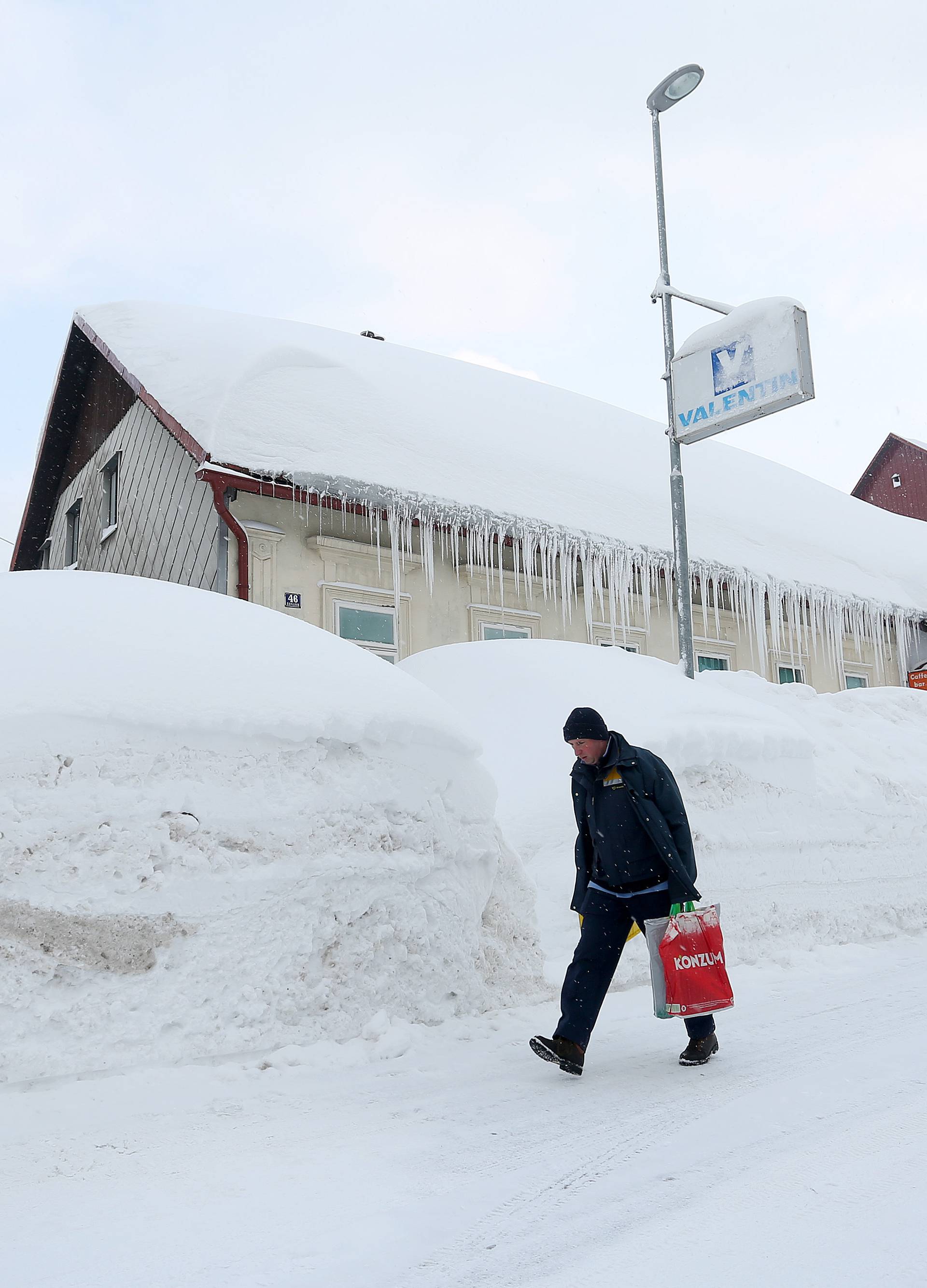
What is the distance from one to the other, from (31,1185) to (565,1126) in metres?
1.53

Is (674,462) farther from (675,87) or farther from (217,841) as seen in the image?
(217,841)

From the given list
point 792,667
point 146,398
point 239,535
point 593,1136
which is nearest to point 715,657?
point 792,667

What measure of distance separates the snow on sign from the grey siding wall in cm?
448

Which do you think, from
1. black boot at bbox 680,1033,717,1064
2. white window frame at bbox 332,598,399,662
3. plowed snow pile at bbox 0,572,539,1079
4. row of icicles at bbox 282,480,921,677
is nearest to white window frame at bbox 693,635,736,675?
row of icicles at bbox 282,480,921,677

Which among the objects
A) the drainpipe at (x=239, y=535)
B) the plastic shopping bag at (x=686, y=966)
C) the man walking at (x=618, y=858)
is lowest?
the plastic shopping bag at (x=686, y=966)

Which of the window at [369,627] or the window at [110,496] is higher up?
the window at [110,496]

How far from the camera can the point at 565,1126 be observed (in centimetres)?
309

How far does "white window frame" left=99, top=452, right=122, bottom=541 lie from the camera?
12242mm

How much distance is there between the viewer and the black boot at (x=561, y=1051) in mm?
3598

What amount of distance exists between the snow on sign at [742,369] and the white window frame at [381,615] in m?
3.45

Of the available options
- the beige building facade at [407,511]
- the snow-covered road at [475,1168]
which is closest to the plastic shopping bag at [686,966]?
the snow-covered road at [475,1168]

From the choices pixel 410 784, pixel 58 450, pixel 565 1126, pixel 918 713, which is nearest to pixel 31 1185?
pixel 565 1126

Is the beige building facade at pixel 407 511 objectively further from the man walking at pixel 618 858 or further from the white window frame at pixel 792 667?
the man walking at pixel 618 858

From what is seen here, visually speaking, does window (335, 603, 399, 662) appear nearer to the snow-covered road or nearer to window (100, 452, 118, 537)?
window (100, 452, 118, 537)
